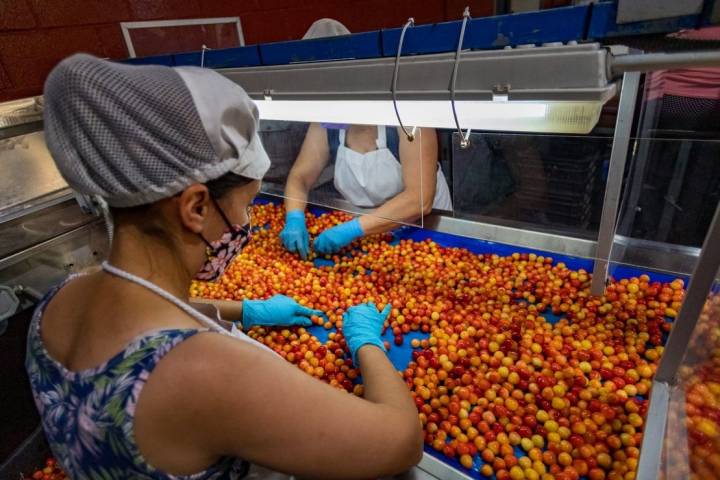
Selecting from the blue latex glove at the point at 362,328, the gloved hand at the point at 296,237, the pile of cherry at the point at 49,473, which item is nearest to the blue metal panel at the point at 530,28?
the blue latex glove at the point at 362,328

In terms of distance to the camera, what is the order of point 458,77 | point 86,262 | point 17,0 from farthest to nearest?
point 17,0
point 86,262
point 458,77

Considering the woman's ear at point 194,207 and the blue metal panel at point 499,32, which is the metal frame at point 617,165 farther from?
the woman's ear at point 194,207

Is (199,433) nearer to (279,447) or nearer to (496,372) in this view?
(279,447)

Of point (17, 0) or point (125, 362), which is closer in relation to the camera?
point (125, 362)

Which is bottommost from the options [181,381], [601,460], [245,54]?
[601,460]

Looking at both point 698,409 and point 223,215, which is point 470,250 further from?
point 223,215

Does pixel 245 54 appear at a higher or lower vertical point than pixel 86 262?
higher

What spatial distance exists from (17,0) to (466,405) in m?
5.05

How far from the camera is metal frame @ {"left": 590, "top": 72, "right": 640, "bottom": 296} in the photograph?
5.23 ft

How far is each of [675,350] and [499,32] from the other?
1235mm

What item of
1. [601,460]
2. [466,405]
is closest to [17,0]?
[466,405]

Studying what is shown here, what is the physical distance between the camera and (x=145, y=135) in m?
0.91

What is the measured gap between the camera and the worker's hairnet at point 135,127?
878mm

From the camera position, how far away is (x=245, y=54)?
1.83m
